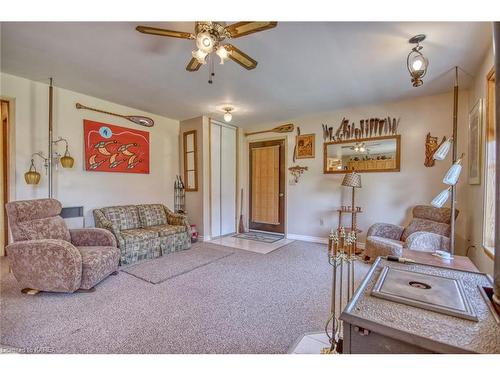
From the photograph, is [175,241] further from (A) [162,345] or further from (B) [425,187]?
(B) [425,187]

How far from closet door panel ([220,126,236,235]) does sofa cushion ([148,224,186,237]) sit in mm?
1335

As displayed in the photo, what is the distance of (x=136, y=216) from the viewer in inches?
164

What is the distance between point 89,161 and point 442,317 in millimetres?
4590

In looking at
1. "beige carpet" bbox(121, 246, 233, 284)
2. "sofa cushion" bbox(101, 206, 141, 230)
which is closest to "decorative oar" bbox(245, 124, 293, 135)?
"beige carpet" bbox(121, 246, 233, 284)

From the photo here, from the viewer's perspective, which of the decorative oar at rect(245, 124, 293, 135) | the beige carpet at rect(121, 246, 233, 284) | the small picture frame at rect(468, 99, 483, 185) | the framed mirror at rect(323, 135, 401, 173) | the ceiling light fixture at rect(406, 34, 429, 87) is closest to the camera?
the ceiling light fixture at rect(406, 34, 429, 87)

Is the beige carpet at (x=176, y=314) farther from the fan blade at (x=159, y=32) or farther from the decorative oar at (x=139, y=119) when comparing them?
the decorative oar at (x=139, y=119)

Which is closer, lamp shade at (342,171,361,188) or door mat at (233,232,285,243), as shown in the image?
lamp shade at (342,171,361,188)

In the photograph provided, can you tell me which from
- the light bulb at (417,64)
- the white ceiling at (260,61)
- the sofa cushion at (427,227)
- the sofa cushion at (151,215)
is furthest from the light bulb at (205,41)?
the sofa cushion at (427,227)

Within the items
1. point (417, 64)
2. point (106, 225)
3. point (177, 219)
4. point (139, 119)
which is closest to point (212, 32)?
point (417, 64)

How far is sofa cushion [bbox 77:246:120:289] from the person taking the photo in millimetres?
2500

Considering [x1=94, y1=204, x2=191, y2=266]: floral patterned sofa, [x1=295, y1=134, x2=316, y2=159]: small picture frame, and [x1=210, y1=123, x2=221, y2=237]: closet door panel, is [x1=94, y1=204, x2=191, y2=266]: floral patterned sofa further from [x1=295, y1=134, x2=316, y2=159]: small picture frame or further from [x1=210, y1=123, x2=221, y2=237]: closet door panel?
[x1=295, y1=134, x2=316, y2=159]: small picture frame

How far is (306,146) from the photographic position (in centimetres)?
498

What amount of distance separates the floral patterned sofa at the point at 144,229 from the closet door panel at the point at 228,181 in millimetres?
1292

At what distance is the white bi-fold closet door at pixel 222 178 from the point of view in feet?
17.0
